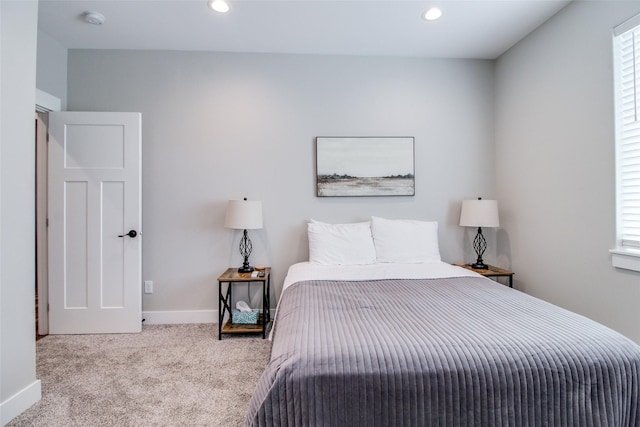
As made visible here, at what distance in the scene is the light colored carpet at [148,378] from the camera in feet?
5.36

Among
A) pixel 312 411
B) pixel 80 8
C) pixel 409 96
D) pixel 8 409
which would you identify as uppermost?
pixel 80 8

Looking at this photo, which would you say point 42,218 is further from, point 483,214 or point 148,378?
point 483,214

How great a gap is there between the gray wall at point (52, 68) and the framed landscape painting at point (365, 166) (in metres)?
2.49

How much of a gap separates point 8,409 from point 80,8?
2749 mm

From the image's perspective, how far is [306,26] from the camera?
2.53 meters

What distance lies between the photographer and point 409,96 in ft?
10.1

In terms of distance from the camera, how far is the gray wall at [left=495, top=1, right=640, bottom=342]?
1996 millimetres

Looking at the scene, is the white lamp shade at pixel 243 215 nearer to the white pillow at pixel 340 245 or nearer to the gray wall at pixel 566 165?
the white pillow at pixel 340 245

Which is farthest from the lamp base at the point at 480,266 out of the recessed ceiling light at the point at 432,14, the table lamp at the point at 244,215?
the recessed ceiling light at the point at 432,14

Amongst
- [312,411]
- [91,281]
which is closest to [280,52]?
[91,281]

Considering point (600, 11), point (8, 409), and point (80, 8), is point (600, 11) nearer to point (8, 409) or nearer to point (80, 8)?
point (80, 8)

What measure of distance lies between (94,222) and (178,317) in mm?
1177

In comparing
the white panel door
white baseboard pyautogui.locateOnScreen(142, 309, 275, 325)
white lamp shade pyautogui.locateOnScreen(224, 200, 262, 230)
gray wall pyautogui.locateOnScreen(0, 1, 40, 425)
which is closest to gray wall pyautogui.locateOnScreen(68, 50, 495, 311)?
white baseboard pyautogui.locateOnScreen(142, 309, 275, 325)

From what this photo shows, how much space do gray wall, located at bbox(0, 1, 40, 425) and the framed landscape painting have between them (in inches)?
82.7
